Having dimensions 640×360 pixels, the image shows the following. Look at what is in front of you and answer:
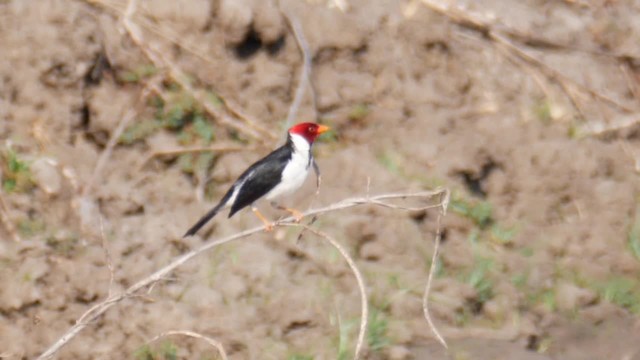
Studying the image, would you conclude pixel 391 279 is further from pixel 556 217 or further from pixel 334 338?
pixel 556 217

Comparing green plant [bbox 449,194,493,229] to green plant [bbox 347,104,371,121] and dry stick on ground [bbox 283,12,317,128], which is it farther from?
dry stick on ground [bbox 283,12,317,128]

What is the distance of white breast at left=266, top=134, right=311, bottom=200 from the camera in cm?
734

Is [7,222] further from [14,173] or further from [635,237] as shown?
[635,237]

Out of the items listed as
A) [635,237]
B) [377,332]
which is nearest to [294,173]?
[377,332]

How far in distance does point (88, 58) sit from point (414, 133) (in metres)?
2.03

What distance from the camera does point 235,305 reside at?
7547mm

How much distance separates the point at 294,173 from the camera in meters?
7.34

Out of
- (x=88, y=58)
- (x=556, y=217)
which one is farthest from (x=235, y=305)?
(x=556, y=217)

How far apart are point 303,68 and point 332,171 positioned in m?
0.71

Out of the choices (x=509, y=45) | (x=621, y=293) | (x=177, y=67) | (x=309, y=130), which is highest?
(x=309, y=130)

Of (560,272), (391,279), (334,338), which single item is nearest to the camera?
(334,338)

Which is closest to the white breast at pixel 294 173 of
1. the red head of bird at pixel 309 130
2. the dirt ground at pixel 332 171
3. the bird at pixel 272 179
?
the bird at pixel 272 179

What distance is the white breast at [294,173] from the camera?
7.34 metres

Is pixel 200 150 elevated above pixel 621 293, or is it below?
above
